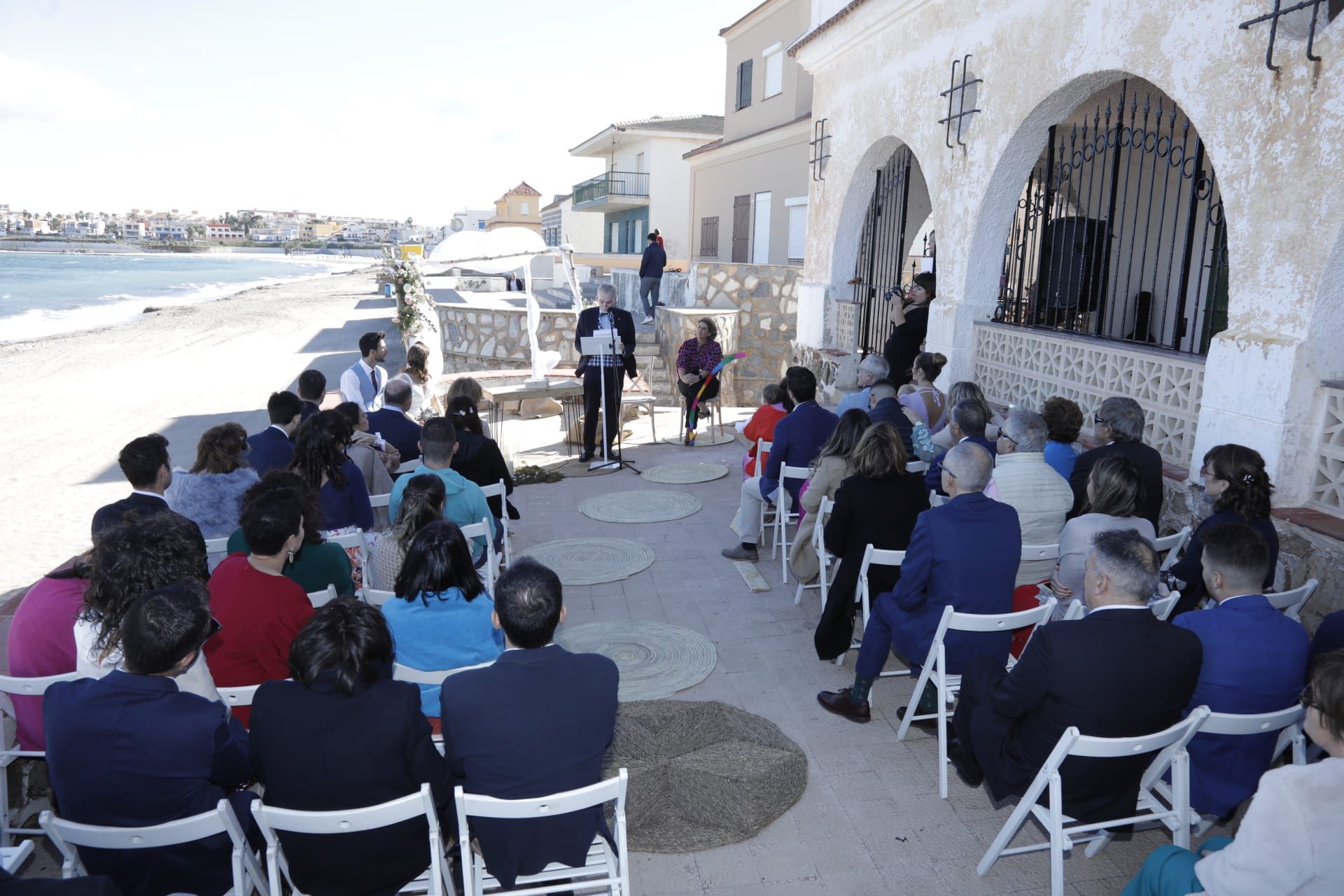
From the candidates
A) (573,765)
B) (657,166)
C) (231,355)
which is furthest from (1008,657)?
(657,166)

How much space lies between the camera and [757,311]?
517 inches

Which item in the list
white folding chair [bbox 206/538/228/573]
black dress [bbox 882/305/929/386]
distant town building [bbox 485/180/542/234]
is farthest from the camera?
distant town building [bbox 485/180/542/234]

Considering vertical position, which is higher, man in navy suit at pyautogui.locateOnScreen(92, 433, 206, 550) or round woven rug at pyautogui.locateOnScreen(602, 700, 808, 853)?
man in navy suit at pyautogui.locateOnScreen(92, 433, 206, 550)

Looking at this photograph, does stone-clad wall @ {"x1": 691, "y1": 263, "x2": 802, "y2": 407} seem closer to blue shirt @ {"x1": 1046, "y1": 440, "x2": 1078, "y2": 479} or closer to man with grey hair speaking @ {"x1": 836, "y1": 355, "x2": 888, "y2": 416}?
man with grey hair speaking @ {"x1": 836, "y1": 355, "x2": 888, "y2": 416}

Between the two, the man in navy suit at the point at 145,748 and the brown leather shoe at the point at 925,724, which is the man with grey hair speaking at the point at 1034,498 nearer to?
the brown leather shoe at the point at 925,724

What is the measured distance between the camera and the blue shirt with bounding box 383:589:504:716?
2930 millimetres

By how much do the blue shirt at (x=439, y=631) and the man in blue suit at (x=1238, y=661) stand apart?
96.9 inches

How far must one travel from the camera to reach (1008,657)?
3764 millimetres

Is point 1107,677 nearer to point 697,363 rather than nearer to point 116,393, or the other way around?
point 697,363

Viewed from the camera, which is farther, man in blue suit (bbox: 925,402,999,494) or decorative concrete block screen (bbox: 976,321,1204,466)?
decorative concrete block screen (bbox: 976,321,1204,466)

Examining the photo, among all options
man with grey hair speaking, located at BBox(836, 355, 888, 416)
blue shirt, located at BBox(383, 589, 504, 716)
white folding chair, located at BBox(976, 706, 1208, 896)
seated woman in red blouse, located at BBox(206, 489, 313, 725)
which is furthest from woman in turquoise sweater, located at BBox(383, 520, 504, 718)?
man with grey hair speaking, located at BBox(836, 355, 888, 416)

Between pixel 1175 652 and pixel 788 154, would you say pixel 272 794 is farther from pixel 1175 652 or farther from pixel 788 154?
pixel 788 154

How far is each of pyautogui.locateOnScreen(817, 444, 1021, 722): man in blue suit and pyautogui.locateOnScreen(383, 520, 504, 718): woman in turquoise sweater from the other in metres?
1.87

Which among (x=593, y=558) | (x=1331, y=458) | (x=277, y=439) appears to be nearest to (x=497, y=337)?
(x=593, y=558)
